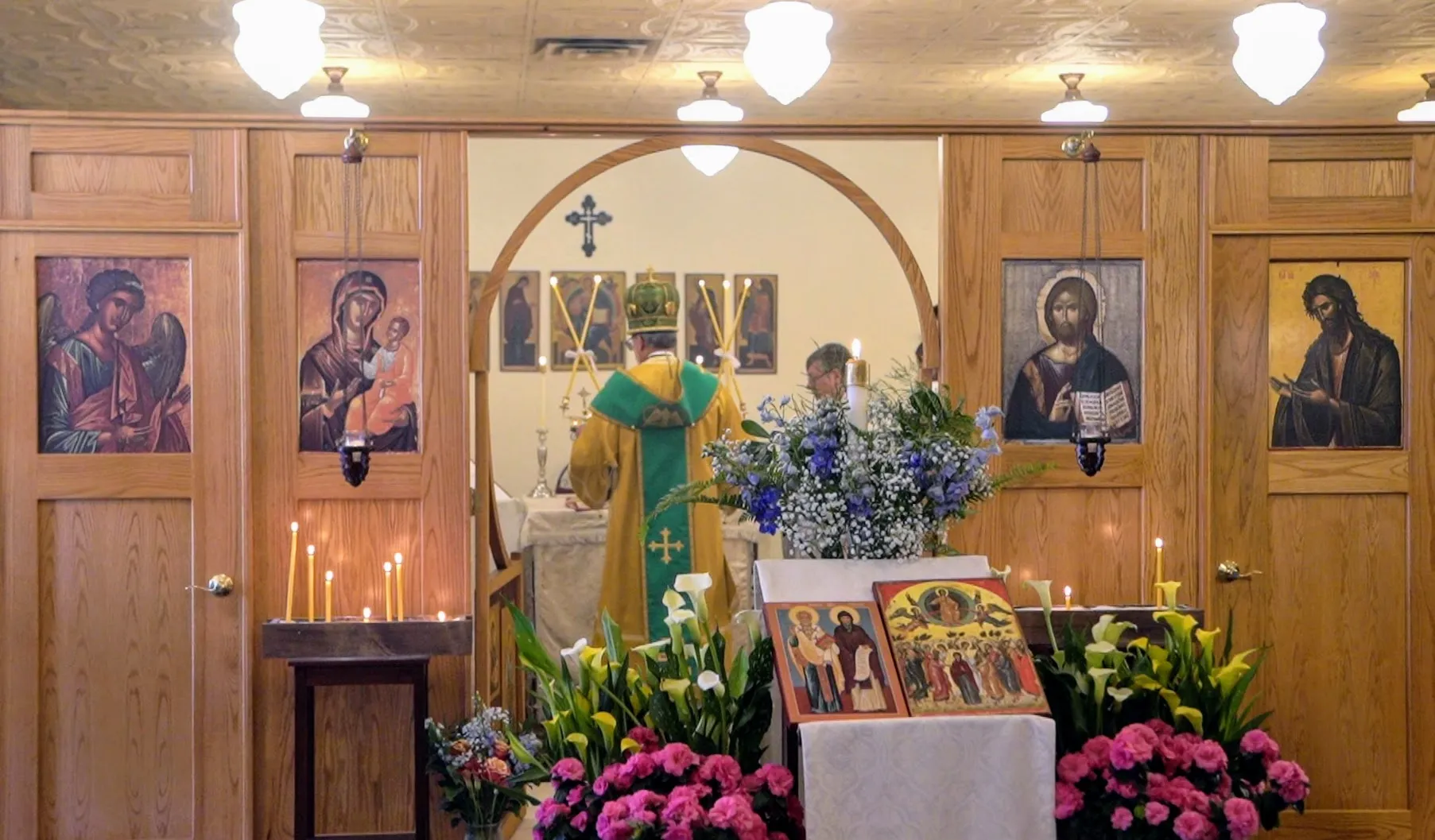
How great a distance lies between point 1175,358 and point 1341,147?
99 cm

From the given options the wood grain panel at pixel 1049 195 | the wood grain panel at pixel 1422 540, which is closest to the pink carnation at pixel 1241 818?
the wood grain panel at pixel 1422 540

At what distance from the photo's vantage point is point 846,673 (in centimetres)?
380

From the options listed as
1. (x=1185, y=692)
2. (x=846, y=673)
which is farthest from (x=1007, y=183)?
(x=846, y=673)

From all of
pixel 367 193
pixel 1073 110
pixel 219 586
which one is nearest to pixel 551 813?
pixel 219 586

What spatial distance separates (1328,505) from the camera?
566 cm

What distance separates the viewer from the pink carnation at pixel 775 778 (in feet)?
12.5

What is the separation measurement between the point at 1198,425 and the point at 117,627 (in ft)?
13.0

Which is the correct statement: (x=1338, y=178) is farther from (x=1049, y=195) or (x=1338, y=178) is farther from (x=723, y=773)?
(x=723, y=773)

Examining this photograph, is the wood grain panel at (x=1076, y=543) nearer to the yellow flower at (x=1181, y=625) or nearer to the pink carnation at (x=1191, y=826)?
the yellow flower at (x=1181, y=625)

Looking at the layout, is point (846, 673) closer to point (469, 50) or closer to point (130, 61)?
point (469, 50)

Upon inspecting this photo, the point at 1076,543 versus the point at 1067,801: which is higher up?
the point at 1076,543

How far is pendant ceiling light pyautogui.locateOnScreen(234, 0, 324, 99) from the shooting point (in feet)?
18.2

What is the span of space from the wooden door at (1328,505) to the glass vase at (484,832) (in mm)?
2711

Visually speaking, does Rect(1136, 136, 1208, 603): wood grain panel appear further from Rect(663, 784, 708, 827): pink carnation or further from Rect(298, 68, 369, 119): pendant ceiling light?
Rect(298, 68, 369, 119): pendant ceiling light
